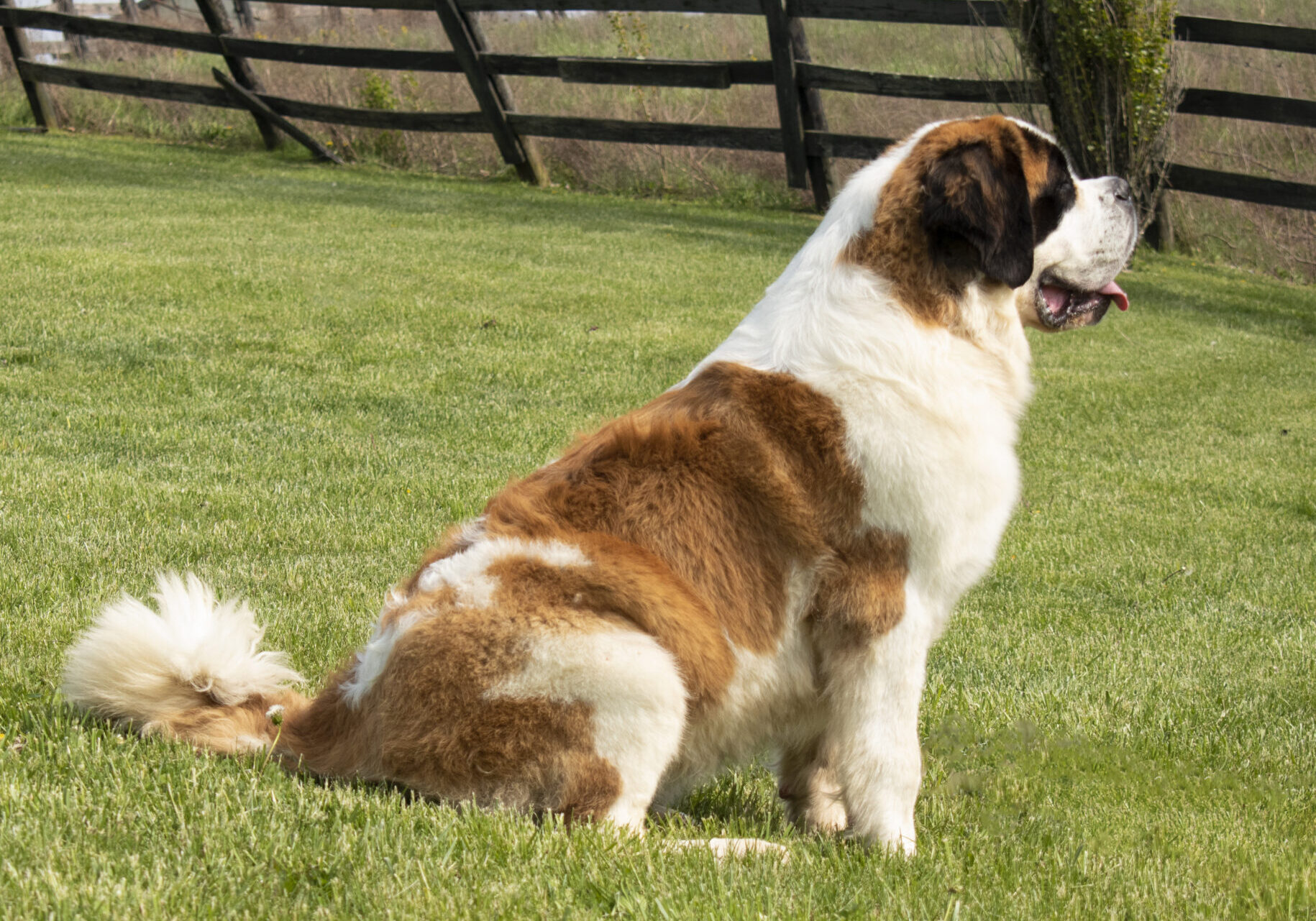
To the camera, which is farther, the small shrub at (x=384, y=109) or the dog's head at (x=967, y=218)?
the small shrub at (x=384, y=109)

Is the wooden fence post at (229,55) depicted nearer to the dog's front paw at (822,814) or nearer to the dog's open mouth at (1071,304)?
the dog's open mouth at (1071,304)

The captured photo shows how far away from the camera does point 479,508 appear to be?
647 cm

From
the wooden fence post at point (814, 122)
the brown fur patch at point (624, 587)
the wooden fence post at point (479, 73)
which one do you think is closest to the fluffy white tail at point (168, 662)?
the brown fur patch at point (624, 587)

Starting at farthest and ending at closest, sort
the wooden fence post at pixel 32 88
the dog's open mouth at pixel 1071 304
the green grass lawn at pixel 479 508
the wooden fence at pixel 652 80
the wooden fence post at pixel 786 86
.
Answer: the wooden fence post at pixel 32 88 → the wooden fence post at pixel 786 86 → the wooden fence at pixel 652 80 → the dog's open mouth at pixel 1071 304 → the green grass lawn at pixel 479 508

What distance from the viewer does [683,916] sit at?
8.55 ft

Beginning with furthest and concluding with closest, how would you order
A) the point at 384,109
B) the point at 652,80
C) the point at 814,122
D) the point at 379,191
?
the point at 384,109 < the point at 379,191 < the point at 652,80 < the point at 814,122

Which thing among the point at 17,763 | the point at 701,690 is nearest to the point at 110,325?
the point at 17,763

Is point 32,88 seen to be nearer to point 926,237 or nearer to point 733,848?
point 926,237

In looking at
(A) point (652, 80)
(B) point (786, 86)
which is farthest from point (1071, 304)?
(A) point (652, 80)

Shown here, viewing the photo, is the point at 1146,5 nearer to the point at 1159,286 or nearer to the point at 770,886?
the point at 1159,286

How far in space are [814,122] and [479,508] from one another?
1076 centimetres

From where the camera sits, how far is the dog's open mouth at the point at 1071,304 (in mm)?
3750

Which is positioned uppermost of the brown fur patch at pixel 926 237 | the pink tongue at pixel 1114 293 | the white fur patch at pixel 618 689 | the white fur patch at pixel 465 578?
the brown fur patch at pixel 926 237

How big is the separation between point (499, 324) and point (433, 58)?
7795mm
